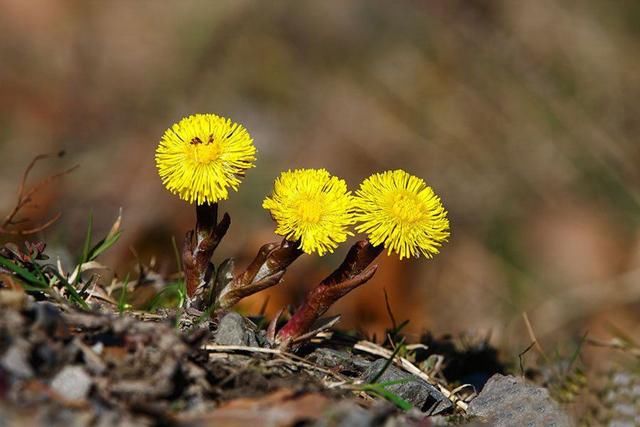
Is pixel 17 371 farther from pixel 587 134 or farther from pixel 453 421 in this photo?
pixel 587 134

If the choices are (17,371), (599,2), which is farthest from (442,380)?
(599,2)

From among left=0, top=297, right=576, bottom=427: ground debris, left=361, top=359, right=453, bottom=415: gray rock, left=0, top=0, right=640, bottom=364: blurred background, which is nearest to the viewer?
left=0, top=297, right=576, bottom=427: ground debris

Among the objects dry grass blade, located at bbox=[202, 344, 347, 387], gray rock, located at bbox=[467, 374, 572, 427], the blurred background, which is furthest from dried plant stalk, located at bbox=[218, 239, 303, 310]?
the blurred background

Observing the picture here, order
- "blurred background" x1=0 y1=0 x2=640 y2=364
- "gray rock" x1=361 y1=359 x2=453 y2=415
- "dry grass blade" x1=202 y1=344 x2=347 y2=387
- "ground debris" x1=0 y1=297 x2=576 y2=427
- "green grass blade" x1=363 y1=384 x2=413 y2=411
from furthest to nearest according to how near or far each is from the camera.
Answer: "blurred background" x1=0 y1=0 x2=640 y2=364 < "gray rock" x1=361 y1=359 x2=453 y2=415 < "dry grass blade" x1=202 y1=344 x2=347 y2=387 < "green grass blade" x1=363 y1=384 x2=413 y2=411 < "ground debris" x1=0 y1=297 x2=576 y2=427

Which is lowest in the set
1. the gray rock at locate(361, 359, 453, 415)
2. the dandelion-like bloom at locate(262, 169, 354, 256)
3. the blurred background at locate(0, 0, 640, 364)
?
the gray rock at locate(361, 359, 453, 415)

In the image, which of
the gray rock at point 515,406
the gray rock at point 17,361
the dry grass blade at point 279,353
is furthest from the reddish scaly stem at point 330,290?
the gray rock at point 17,361

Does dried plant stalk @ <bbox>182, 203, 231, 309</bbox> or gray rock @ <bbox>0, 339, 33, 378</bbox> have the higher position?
dried plant stalk @ <bbox>182, 203, 231, 309</bbox>

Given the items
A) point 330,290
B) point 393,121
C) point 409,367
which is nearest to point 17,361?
point 330,290

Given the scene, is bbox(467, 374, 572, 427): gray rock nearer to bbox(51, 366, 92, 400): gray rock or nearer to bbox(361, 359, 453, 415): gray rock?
bbox(361, 359, 453, 415): gray rock
